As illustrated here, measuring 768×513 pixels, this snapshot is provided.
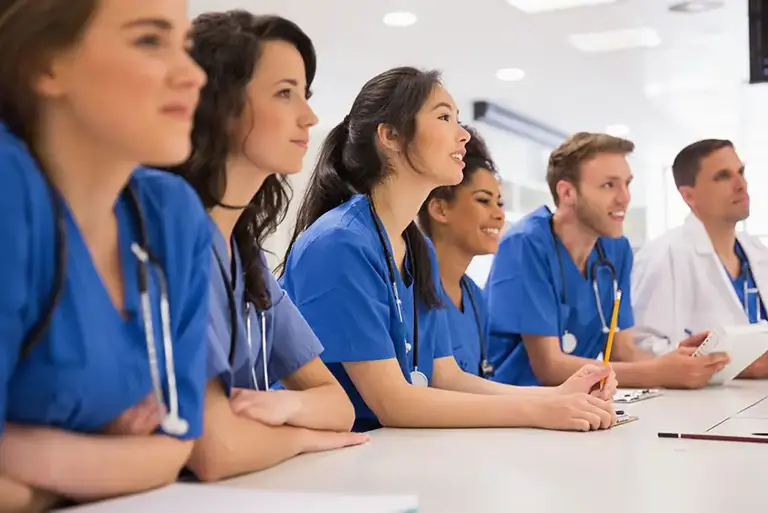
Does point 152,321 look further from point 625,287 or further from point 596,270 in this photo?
point 625,287

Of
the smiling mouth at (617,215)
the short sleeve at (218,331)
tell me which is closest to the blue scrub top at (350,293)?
the short sleeve at (218,331)

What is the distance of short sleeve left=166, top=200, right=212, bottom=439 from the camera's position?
0.99m

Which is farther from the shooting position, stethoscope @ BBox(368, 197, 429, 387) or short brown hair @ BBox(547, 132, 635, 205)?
→ short brown hair @ BBox(547, 132, 635, 205)

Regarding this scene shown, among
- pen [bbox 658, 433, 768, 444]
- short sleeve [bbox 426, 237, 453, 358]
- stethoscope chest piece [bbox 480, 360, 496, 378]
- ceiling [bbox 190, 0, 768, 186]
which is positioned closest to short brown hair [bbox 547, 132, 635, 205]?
stethoscope chest piece [bbox 480, 360, 496, 378]

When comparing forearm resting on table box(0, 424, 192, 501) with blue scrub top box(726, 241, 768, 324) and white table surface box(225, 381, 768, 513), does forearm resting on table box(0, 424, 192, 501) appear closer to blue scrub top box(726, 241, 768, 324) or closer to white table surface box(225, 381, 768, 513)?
white table surface box(225, 381, 768, 513)

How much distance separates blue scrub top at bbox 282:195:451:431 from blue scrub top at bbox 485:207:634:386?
0.79 metres

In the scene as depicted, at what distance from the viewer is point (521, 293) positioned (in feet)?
8.27

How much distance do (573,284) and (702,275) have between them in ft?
1.79

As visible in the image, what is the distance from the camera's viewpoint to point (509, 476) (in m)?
1.12

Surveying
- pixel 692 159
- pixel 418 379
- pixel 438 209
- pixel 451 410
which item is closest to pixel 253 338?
pixel 451 410

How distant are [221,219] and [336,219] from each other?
43 centimetres

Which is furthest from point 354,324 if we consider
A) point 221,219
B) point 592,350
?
point 592,350

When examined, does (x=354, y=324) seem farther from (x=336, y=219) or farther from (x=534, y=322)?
(x=534, y=322)

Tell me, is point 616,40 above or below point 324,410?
above
